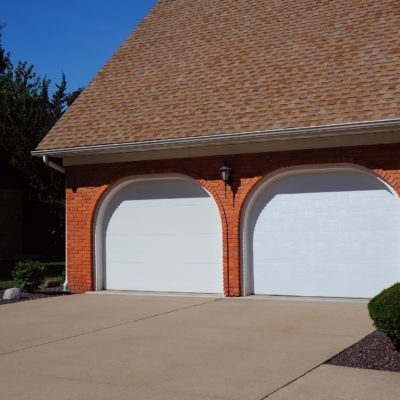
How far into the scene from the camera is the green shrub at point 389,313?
258 inches

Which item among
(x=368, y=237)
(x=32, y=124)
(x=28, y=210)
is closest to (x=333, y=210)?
(x=368, y=237)

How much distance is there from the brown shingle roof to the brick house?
38 mm

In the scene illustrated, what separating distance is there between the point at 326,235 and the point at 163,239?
11.1ft

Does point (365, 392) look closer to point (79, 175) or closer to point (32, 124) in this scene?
point (79, 175)

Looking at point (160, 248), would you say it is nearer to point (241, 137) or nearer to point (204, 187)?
point (204, 187)

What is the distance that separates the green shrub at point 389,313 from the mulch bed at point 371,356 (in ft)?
0.67

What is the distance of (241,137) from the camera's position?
1147cm

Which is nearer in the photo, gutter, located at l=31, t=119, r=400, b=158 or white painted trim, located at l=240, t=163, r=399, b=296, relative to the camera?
gutter, located at l=31, t=119, r=400, b=158

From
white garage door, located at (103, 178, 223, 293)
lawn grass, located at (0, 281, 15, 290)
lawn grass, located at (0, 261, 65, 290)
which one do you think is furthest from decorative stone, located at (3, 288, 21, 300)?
lawn grass, located at (0, 281, 15, 290)

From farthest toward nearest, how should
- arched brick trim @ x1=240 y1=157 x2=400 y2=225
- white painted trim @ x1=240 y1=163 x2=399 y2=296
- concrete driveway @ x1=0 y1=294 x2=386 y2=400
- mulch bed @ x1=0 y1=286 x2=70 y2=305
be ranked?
1. mulch bed @ x1=0 y1=286 x2=70 y2=305
2. white painted trim @ x1=240 y1=163 x2=399 y2=296
3. arched brick trim @ x1=240 y1=157 x2=400 y2=225
4. concrete driveway @ x1=0 y1=294 x2=386 y2=400

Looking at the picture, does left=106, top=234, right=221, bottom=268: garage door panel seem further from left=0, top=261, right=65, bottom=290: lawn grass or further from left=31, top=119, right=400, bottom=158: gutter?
left=0, top=261, right=65, bottom=290: lawn grass

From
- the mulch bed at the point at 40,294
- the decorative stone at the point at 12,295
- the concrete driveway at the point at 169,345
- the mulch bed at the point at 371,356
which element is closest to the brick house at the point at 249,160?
the mulch bed at the point at 40,294

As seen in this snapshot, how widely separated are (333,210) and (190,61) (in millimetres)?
5139

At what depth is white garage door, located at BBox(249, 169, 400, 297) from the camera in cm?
1123
